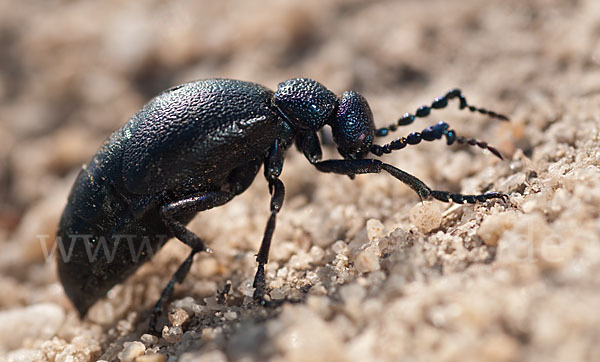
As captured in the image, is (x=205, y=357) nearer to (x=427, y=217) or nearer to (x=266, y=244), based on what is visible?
(x=266, y=244)

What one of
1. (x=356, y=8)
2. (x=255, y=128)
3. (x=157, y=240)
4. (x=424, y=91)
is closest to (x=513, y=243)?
(x=255, y=128)

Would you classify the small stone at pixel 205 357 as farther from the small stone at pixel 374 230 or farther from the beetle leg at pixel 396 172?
the beetle leg at pixel 396 172

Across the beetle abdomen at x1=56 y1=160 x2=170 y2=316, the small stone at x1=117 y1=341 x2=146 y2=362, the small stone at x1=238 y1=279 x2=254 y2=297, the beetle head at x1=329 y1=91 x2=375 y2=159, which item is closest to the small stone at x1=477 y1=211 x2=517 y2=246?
the beetle head at x1=329 y1=91 x2=375 y2=159

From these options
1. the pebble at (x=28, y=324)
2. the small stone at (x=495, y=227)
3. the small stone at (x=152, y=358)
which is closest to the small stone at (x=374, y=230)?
the small stone at (x=495, y=227)

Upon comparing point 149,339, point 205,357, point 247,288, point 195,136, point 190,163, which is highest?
point 195,136

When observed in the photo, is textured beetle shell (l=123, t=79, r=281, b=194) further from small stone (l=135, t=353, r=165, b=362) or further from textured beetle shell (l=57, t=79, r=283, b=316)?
small stone (l=135, t=353, r=165, b=362)

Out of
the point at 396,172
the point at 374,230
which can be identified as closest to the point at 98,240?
the point at 374,230

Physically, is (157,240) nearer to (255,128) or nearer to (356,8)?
(255,128)

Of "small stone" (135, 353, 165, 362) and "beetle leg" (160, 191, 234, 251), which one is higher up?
"beetle leg" (160, 191, 234, 251)
